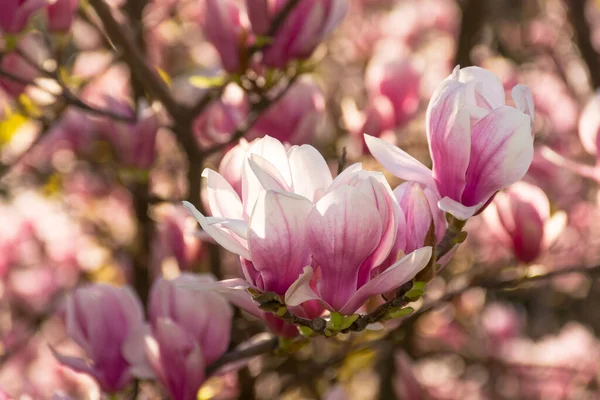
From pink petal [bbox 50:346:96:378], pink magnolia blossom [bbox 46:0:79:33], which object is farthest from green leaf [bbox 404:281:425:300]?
pink magnolia blossom [bbox 46:0:79:33]

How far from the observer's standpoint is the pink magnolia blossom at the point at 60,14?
142 cm

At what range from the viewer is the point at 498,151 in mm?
759

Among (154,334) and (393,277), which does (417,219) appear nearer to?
(393,277)

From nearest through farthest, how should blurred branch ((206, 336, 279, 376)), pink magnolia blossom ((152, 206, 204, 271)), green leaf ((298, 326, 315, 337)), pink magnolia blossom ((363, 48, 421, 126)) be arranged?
green leaf ((298, 326, 315, 337)) < blurred branch ((206, 336, 279, 376)) < pink magnolia blossom ((152, 206, 204, 271)) < pink magnolia blossom ((363, 48, 421, 126))

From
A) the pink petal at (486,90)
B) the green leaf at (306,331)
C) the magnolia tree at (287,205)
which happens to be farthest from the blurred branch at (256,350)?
the pink petal at (486,90)

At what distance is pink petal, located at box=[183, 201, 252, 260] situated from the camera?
28.8 inches

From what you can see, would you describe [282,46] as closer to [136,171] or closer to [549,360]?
[136,171]

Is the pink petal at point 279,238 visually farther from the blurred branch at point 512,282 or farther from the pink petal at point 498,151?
the blurred branch at point 512,282

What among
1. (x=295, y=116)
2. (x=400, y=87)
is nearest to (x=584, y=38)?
(x=400, y=87)

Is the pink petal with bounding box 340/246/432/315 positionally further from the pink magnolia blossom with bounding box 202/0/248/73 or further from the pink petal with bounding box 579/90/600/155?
the pink magnolia blossom with bounding box 202/0/248/73

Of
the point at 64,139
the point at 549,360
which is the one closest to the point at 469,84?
the point at 64,139

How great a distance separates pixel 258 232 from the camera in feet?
2.38

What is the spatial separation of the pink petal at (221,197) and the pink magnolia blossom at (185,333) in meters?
0.27

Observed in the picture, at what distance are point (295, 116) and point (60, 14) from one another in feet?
1.72
